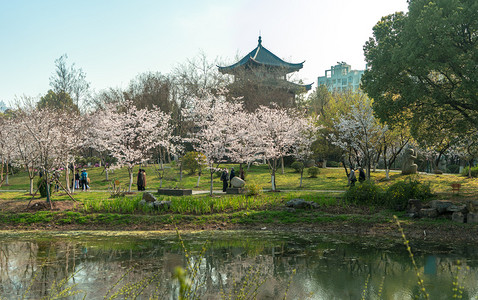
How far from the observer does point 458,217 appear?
1522 cm

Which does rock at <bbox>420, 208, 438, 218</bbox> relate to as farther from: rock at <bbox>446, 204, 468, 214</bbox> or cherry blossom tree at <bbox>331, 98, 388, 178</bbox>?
cherry blossom tree at <bbox>331, 98, 388, 178</bbox>

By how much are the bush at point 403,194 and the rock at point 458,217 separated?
2.23 metres

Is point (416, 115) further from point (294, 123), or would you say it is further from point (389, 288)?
point (389, 288)

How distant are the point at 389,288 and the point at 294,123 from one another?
2180cm

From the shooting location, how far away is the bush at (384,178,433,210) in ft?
57.3

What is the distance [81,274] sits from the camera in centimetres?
943

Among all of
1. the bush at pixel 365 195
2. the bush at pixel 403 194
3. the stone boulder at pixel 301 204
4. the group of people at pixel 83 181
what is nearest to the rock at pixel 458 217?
the bush at pixel 403 194

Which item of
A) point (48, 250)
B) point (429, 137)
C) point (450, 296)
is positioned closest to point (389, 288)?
point (450, 296)

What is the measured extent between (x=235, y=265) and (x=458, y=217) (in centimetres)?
1019

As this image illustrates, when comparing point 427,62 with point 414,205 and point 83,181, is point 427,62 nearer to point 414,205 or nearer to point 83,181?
point 414,205

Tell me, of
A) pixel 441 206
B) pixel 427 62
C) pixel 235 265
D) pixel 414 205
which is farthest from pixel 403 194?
pixel 235 265

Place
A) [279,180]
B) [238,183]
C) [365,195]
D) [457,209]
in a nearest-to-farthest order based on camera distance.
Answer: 1. [457,209]
2. [365,195]
3. [238,183]
4. [279,180]

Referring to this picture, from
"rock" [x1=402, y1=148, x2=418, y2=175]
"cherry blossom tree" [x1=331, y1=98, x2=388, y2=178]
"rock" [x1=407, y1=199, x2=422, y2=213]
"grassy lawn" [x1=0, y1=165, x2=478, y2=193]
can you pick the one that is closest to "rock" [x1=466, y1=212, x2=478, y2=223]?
"rock" [x1=407, y1=199, x2=422, y2=213]

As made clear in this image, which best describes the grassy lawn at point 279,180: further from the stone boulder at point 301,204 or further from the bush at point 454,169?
the bush at point 454,169
